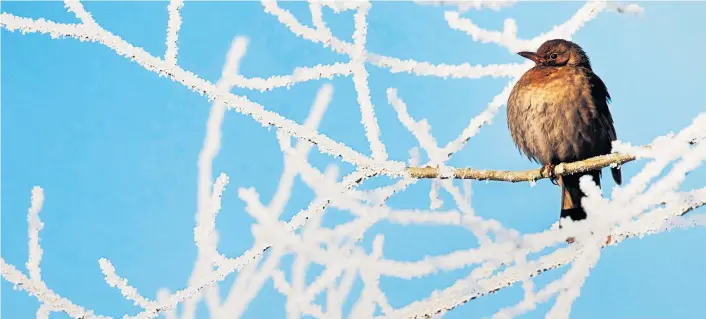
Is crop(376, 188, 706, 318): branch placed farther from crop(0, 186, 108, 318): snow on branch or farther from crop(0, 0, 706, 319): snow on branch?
crop(0, 186, 108, 318): snow on branch

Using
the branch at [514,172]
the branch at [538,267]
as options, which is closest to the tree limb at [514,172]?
the branch at [514,172]

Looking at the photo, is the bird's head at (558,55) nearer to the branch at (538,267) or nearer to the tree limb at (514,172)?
the tree limb at (514,172)

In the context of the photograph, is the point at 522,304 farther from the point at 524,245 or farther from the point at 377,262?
the point at 377,262

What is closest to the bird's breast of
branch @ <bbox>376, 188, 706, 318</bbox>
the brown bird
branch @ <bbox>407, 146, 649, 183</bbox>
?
the brown bird

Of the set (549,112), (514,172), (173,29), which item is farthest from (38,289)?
(549,112)

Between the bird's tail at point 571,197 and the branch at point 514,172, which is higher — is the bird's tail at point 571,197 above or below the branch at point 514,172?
above

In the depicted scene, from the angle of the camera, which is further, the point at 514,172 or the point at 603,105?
the point at 603,105

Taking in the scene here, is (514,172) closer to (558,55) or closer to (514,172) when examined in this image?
(514,172)

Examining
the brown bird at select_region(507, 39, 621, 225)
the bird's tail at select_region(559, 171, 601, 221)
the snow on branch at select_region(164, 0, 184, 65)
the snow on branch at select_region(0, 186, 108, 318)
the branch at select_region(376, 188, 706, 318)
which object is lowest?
the branch at select_region(376, 188, 706, 318)
